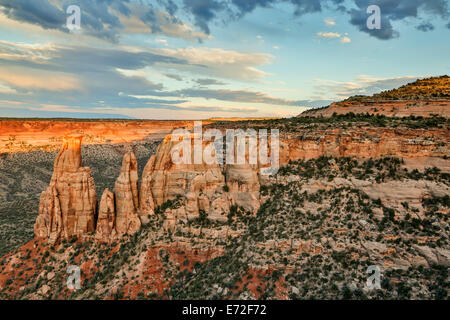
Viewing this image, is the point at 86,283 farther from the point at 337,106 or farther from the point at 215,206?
the point at 337,106

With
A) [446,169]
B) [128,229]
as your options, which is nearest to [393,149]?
[446,169]

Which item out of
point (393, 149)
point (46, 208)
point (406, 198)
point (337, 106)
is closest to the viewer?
point (406, 198)

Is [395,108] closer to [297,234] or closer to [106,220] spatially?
[297,234]

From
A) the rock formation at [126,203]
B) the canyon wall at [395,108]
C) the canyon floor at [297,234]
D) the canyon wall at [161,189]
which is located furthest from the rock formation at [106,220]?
the canyon wall at [395,108]

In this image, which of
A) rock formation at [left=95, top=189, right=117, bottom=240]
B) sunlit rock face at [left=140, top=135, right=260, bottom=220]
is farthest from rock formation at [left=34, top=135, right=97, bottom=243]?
sunlit rock face at [left=140, top=135, right=260, bottom=220]

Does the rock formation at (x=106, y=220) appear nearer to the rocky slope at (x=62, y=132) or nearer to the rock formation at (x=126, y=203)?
the rock formation at (x=126, y=203)

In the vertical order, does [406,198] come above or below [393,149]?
below

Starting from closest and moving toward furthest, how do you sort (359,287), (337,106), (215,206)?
(359,287)
(215,206)
(337,106)
